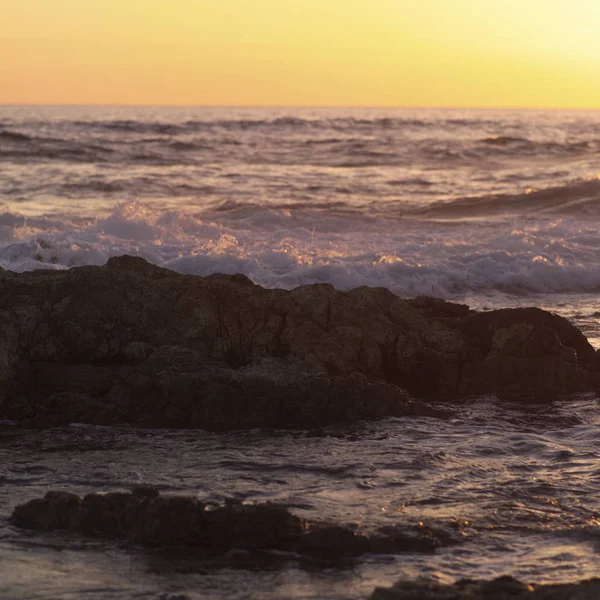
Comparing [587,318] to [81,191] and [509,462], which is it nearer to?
[509,462]

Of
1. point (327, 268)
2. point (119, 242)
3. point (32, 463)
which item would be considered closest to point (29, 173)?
point (119, 242)

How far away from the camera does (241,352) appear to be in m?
8.27

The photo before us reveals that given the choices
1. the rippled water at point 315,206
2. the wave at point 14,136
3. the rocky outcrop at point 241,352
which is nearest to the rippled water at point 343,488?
the rocky outcrop at point 241,352

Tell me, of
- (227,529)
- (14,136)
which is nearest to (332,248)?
(227,529)

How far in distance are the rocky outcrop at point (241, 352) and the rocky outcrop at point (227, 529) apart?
2.02 m

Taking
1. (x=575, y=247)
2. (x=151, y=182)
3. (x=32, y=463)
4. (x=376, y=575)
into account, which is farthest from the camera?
(x=151, y=182)

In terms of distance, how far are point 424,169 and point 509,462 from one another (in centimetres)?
3000

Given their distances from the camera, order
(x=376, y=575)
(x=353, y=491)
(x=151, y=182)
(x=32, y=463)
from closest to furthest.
Answer: (x=376, y=575), (x=353, y=491), (x=32, y=463), (x=151, y=182)

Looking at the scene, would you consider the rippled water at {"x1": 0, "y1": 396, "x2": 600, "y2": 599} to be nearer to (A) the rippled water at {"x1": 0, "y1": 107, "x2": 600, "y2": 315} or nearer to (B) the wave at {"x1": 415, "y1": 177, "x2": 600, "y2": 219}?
(A) the rippled water at {"x1": 0, "y1": 107, "x2": 600, "y2": 315}

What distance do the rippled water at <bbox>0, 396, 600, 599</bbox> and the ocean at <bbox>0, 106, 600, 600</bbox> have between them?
2 centimetres

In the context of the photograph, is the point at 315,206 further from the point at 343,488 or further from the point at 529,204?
the point at 343,488

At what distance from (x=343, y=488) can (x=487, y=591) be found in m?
1.84

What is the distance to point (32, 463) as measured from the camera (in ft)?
22.0

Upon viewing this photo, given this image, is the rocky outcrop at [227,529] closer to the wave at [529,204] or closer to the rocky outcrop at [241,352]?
the rocky outcrop at [241,352]
